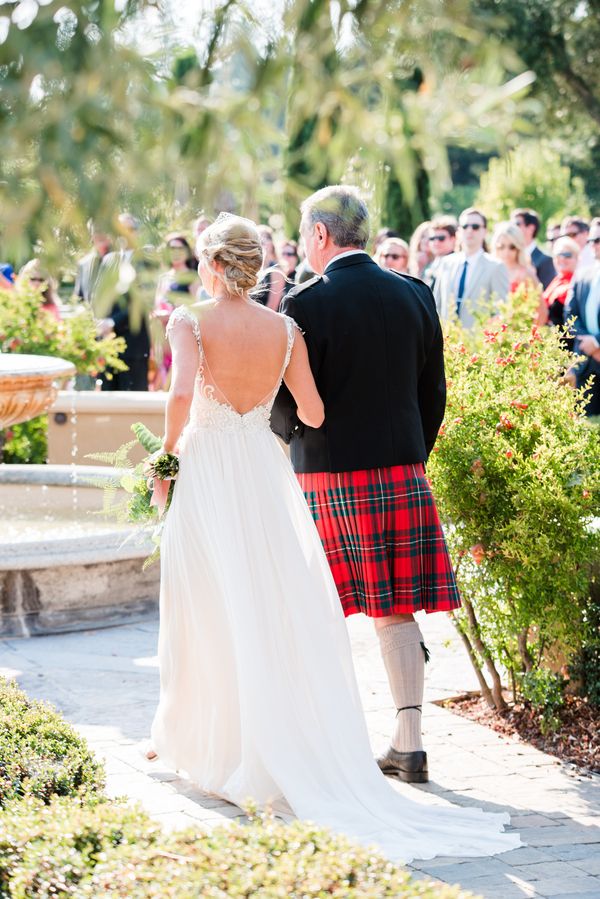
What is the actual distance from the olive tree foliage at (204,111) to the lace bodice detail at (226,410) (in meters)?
2.44

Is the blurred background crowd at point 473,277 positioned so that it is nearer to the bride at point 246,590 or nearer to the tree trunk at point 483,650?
the tree trunk at point 483,650

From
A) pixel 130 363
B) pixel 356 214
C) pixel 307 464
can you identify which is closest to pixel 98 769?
pixel 307 464

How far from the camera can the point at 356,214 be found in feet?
15.1

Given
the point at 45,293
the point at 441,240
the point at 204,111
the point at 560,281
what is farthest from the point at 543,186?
the point at 204,111

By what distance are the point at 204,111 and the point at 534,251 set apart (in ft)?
34.4

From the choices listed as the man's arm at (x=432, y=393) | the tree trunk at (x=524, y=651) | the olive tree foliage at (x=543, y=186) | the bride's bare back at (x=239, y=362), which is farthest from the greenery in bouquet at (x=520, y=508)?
the olive tree foliage at (x=543, y=186)

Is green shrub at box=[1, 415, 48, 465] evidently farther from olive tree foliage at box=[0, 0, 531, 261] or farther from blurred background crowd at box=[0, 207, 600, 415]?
olive tree foliage at box=[0, 0, 531, 261]

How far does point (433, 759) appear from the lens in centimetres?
486

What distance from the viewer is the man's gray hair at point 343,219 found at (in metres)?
4.46

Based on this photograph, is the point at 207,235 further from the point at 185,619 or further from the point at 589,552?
the point at 589,552

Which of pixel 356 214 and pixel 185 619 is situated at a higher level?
pixel 356 214

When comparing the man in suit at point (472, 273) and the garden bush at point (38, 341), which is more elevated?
the man in suit at point (472, 273)

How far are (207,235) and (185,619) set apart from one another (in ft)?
4.36

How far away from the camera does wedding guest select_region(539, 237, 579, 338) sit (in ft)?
34.8
